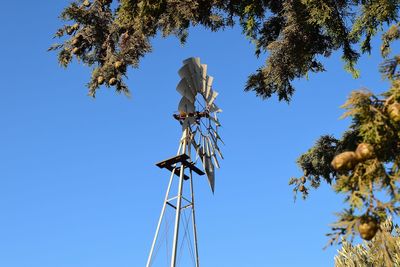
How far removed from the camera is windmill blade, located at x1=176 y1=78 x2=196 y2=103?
1019 centimetres

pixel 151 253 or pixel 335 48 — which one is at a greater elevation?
pixel 335 48

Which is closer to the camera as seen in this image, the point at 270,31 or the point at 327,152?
the point at 327,152

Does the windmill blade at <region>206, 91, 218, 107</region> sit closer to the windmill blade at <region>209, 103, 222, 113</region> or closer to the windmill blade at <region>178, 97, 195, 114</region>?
the windmill blade at <region>209, 103, 222, 113</region>

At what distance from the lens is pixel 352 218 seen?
10.5 feet

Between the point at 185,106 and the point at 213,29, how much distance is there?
251 centimetres

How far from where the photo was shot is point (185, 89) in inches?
407

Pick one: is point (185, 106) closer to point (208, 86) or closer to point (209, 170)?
point (208, 86)

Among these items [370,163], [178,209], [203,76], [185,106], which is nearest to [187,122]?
[185,106]

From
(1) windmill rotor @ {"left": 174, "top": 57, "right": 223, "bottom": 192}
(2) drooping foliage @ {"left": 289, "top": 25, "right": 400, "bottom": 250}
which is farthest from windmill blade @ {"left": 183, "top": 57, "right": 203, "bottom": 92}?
(2) drooping foliage @ {"left": 289, "top": 25, "right": 400, "bottom": 250}

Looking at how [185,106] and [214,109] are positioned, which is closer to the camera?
[185,106]

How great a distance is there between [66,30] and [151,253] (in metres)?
4.54

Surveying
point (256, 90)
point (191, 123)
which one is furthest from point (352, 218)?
point (191, 123)

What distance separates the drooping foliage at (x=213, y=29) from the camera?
7.19 m

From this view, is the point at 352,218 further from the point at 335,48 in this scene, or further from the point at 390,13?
the point at 335,48
